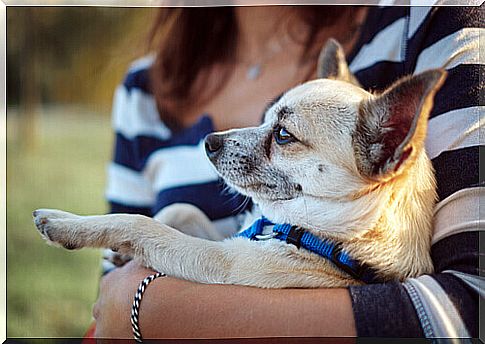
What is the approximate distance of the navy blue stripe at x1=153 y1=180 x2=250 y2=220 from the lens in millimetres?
1142

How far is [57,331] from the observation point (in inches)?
44.4

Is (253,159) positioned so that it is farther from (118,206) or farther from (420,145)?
(118,206)

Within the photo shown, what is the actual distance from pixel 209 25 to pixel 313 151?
A: 46 centimetres

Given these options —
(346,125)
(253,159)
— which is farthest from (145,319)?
(346,125)

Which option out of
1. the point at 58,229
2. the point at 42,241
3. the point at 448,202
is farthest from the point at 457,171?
the point at 42,241

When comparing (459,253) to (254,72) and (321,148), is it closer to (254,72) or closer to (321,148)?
(321,148)

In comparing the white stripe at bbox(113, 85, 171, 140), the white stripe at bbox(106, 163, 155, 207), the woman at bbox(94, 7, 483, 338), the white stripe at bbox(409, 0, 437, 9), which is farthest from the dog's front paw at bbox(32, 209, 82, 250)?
the white stripe at bbox(409, 0, 437, 9)

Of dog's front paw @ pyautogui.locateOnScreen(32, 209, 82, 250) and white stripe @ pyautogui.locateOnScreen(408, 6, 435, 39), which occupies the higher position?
white stripe @ pyautogui.locateOnScreen(408, 6, 435, 39)

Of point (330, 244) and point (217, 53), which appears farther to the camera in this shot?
point (217, 53)

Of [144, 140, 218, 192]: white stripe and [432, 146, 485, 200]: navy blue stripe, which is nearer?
[432, 146, 485, 200]: navy blue stripe

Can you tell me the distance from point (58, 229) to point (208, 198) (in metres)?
0.37

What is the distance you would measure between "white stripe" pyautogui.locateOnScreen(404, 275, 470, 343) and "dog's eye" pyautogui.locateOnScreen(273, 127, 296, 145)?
27cm

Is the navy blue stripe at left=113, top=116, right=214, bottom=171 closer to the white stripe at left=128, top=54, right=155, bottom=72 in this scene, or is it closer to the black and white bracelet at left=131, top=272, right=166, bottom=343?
the white stripe at left=128, top=54, right=155, bottom=72

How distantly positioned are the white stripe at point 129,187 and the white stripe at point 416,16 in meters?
0.65
